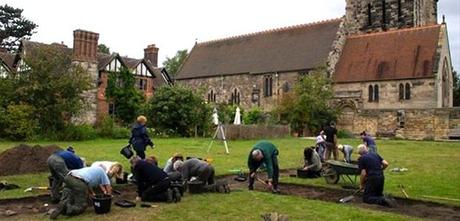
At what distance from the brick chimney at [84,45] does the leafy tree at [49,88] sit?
8.66 metres

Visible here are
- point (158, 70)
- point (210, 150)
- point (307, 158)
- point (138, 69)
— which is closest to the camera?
point (307, 158)

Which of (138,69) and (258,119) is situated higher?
(138,69)

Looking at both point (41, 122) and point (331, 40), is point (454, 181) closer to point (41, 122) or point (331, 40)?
point (41, 122)

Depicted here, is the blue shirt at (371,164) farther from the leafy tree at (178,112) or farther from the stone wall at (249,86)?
the stone wall at (249,86)

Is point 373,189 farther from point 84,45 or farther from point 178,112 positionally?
point 84,45

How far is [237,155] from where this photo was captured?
20.8 m

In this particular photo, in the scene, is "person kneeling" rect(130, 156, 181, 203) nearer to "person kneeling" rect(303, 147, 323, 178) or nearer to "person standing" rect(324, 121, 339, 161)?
"person kneeling" rect(303, 147, 323, 178)

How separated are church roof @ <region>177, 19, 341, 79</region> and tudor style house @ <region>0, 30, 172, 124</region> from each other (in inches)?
230

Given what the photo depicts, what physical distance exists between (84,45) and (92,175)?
33.3 metres

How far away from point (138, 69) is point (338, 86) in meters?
19.6

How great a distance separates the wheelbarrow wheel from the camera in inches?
533

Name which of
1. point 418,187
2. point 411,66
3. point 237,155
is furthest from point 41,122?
point 411,66

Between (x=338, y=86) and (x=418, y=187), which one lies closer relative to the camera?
(x=418, y=187)

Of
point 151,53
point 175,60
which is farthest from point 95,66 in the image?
point 175,60
